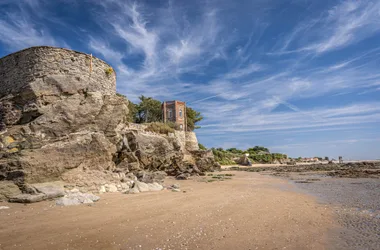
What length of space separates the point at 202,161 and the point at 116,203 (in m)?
17.8

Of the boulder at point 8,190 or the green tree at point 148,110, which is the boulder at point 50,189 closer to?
the boulder at point 8,190

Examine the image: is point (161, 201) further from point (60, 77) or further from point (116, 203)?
point (60, 77)

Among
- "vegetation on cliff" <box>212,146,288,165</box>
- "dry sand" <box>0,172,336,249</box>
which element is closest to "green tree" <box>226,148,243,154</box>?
"vegetation on cliff" <box>212,146,288,165</box>

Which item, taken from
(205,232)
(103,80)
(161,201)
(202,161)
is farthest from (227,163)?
(205,232)

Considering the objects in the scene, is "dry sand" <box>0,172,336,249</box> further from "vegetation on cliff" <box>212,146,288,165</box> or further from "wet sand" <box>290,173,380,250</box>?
"vegetation on cliff" <box>212,146,288,165</box>

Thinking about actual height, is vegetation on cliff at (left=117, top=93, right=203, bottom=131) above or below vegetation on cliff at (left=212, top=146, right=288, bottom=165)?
above

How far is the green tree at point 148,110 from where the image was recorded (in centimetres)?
4478

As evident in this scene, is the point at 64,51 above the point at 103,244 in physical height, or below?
above

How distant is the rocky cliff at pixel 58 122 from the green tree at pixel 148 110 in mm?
31268

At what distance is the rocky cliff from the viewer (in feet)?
27.8

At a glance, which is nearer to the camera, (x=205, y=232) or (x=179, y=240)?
(x=179, y=240)

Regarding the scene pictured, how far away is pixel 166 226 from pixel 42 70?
10646 mm

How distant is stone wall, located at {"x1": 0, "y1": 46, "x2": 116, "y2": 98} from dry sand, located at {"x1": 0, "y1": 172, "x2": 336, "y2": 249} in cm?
672

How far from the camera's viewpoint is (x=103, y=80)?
13.0 meters
